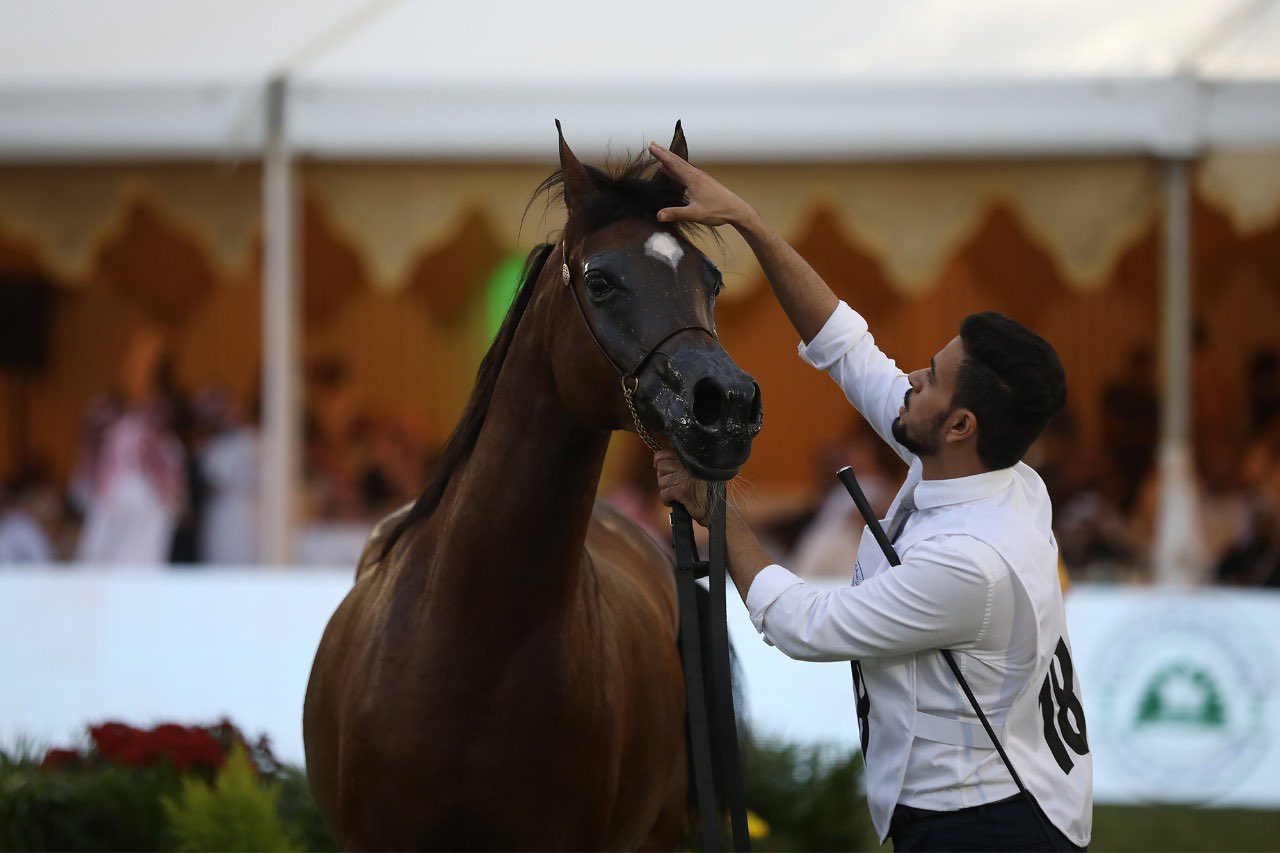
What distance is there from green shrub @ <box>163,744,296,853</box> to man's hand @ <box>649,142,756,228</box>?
230 centimetres

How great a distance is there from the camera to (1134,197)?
9219mm

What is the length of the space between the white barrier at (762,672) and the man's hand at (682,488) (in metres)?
3.48

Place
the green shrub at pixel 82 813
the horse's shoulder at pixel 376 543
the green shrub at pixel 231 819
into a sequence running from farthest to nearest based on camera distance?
1. the green shrub at pixel 82 813
2. the green shrub at pixel 231 819
3. the horse's shoulder at pixel 376 543

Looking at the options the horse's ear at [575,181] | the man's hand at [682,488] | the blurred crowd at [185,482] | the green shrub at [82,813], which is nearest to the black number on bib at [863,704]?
the man's hand at [682,488]

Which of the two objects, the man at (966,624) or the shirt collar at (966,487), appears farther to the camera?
the shirt collar at (966,487)

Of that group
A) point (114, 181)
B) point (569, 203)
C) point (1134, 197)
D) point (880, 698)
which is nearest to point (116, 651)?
point (569, 203)

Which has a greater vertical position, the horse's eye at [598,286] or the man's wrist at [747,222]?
the man's wrist at [747,222]

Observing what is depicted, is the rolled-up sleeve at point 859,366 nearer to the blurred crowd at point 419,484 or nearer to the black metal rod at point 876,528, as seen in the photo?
the black metal rod at point 876,528

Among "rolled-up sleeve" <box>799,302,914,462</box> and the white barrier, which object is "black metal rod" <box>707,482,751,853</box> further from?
the white barrier

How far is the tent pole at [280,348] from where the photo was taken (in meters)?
7.80

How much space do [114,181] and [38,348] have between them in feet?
9.24

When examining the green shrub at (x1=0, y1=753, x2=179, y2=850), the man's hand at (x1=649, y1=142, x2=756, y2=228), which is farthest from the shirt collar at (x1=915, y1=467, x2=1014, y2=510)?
the green shrub at (x1=0, y1=753, x2=179, y2=850)

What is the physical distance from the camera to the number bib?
2162 millimetres

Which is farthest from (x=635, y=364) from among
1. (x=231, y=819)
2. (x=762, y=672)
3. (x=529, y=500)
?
(x=762, y=672)
